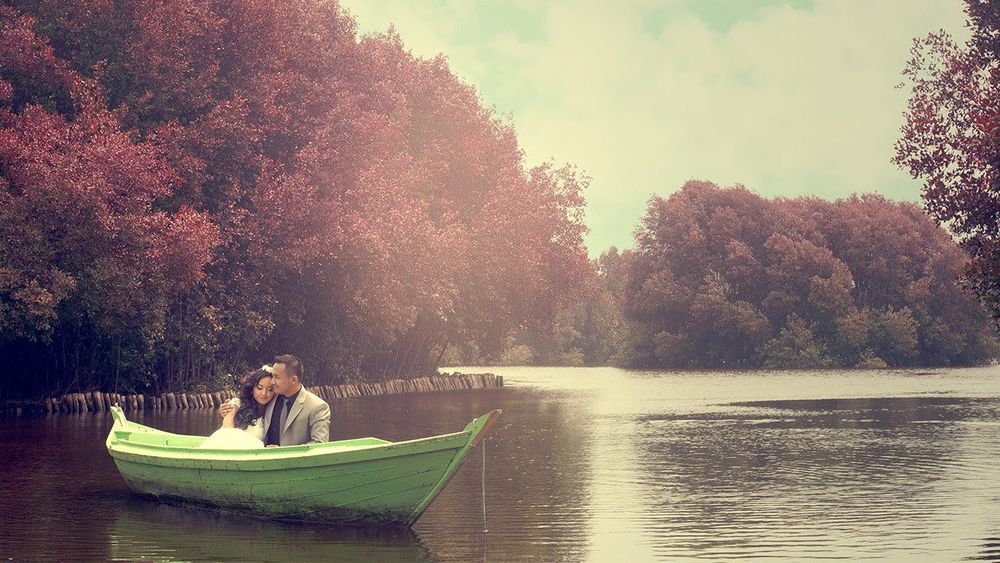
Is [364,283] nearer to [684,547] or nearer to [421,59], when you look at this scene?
[421,59]

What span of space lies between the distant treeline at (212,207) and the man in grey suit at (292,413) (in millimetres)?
17083

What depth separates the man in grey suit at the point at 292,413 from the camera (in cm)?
1683

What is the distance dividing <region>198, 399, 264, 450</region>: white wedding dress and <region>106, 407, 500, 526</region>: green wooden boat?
0.28 m

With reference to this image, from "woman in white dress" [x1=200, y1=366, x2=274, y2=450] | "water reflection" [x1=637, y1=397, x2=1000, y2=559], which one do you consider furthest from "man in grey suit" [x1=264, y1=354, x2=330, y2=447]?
"water reflection" [x1=637, y1=397, x2=1000, y2=559]

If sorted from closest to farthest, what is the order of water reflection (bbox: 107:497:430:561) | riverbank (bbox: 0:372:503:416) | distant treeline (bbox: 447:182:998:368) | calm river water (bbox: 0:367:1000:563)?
water reflection (bbox: 107:497:430:561), calm river water (bbox: 0:367:1000:563), riverbank (bbox: 0:372:503:416), distant treeline (bbox: 447:182:998:368)

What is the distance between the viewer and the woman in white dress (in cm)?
1709

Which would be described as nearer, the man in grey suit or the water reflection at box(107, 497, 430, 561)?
the water reflection at box(107, 497, 430, 561)

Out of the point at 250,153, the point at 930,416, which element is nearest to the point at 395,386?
the point at 250,153

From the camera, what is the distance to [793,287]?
3903 inches

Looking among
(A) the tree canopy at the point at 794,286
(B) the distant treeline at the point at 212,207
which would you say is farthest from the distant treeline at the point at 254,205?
(A) the tree canopy at the point at 794,286

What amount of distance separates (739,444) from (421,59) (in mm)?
42009

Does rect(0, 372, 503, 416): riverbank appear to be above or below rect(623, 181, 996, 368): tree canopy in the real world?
below

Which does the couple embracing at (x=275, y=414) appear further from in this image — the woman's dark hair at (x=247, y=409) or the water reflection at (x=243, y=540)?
the water reflection at (x=243, y=540)

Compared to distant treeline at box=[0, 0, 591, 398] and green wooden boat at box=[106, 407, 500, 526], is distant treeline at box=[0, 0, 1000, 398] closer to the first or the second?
distant treeline at box=[0, 0, 591, 398]
